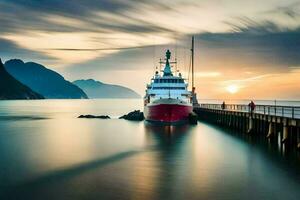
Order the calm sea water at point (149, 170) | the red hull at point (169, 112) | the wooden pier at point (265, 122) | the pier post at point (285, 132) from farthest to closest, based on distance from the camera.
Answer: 1. the red hull at point (169, 112)
2. the pier post at point (285, 132)
3. the wooden pier at point (265, 122)
4. the calm sea water at point (149, 170)

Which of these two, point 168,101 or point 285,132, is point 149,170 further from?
point 168,101

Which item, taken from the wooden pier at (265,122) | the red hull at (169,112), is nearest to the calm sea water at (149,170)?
the wooden pier at (265,122)

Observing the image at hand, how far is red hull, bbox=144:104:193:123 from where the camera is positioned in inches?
2418

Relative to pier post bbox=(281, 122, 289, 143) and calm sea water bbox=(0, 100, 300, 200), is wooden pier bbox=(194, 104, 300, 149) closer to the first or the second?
pier post bbox=(281, 122, 289, 143)

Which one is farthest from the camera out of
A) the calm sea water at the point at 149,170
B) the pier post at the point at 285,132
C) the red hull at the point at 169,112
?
the red hull at the point at 169,112

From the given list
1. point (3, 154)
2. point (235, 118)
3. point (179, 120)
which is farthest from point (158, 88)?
point (3, 154)

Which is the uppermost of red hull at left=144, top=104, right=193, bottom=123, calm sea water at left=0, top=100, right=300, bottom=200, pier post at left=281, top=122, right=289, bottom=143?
red hull at left=144, top=104, right=193, bottom=123

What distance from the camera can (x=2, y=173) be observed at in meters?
27.0

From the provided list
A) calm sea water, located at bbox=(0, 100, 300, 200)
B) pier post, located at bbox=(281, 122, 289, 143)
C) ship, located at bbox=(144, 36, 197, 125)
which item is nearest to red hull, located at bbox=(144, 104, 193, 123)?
ship, located at bbox=(144, 36, 197, 125)

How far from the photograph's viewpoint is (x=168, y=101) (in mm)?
60281

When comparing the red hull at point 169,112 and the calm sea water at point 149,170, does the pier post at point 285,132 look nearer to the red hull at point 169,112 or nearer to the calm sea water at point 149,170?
Answer: the calm sea water at point 149,170

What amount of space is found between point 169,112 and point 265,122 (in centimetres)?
1990

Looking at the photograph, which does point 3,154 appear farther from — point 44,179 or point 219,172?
point 219,172

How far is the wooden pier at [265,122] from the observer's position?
115 ft
